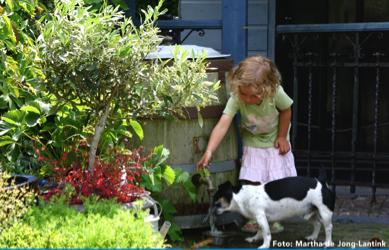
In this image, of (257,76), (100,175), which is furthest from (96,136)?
(257,76)

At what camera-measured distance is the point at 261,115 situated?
16.7 feet

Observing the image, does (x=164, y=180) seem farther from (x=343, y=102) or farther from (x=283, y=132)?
(x=343, y=102)

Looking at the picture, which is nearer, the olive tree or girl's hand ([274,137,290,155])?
the olive tree

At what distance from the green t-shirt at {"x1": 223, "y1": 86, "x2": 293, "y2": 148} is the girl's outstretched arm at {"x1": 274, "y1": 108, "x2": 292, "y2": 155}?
0.03 meters

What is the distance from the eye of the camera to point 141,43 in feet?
13.5

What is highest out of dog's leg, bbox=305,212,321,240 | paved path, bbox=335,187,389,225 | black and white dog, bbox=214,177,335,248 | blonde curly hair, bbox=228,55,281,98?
blonde curly hair, bbox=228,55,281,98

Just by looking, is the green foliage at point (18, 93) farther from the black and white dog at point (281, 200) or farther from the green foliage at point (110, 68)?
the black and white dog at point (281, 200)

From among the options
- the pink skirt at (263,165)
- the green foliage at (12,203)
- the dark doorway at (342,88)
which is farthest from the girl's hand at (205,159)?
the dark doorway at (342,88)

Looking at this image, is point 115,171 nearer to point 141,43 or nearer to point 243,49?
point 141,43

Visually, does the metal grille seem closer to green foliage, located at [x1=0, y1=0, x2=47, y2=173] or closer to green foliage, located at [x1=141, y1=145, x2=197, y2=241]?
green foliage, located at [x1=141, y1=145, x2=197, y2=241]

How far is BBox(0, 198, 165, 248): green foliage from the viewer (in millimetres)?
3436

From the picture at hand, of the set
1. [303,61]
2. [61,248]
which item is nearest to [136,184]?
[61,248]

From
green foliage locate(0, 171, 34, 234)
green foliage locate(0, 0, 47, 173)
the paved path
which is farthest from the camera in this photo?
the paved path

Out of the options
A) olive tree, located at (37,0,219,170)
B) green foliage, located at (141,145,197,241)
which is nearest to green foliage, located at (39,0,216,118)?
olive tree, located at (37,0,219,170)
